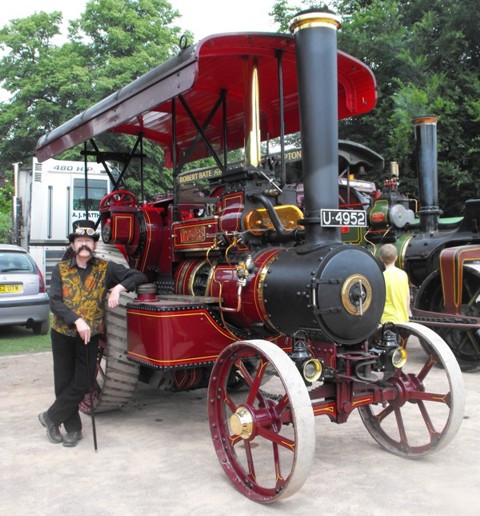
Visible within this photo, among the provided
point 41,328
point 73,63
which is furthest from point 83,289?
point 73,63

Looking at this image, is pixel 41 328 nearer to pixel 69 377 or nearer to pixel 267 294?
pixel 69 377

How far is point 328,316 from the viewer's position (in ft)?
9.43

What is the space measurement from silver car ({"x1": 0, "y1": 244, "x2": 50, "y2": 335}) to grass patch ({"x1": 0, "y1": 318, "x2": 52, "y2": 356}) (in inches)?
7.3

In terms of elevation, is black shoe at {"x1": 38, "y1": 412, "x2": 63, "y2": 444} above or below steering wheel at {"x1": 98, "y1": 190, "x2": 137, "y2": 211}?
below

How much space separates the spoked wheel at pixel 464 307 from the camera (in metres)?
5.76

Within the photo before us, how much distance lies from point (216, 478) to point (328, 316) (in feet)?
3.18

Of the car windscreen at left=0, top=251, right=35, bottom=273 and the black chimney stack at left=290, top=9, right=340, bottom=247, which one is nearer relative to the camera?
the black chimney stack at left=290, top=9, right=340, bottom=247

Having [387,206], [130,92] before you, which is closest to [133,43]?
[387,206]

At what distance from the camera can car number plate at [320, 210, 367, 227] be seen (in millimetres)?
2980

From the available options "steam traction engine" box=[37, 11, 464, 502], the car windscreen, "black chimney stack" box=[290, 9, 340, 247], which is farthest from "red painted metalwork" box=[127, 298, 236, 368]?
the car windscreen

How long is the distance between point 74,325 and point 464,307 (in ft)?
12.4

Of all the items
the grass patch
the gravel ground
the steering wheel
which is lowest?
the gravel ground

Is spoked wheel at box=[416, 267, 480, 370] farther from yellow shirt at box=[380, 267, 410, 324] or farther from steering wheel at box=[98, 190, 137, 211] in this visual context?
steering wheel at box=[98, 190, 137, 211]

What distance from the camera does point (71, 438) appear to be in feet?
11.7
